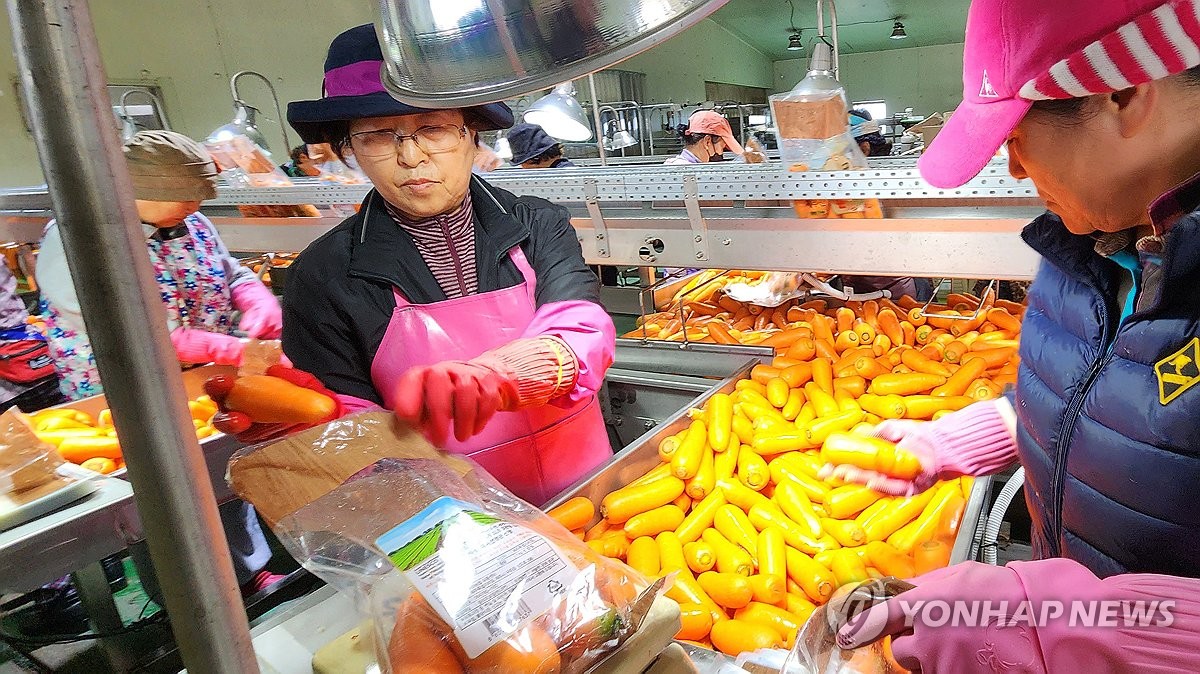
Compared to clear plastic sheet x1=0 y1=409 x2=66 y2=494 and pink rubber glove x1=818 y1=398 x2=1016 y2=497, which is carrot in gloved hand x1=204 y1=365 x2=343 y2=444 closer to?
pink rubber glove x1=818 y1=398 x2=1016 y2=497

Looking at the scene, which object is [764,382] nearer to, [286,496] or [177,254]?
[286,496]

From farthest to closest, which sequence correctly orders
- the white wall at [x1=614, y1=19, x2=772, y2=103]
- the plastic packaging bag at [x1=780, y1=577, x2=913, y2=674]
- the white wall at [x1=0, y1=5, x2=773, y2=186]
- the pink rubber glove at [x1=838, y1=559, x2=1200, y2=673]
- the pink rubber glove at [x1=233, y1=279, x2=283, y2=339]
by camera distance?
the white wall at [x1=614, y1=19, x2=772, y2=103], the white wall at [x1=0, y1=5, x2=773, y2=186], the pink rubber glove at [x1=233, y1=279, x2=283, y2=339], the plastic packaging bag at [x1=780, y1=577, x2=913, y2=674], the pink rubber glove at [x1=838, y1=559, x2=1200, y2=673]

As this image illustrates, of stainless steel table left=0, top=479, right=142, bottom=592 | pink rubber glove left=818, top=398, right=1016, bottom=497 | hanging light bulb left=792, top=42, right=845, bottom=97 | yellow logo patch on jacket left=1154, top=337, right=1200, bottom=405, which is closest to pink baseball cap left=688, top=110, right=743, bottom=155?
hanging light bulb left=792, top=42, right=845, bottom=97

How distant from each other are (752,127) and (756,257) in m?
8.95

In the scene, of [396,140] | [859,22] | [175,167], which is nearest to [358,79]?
[396,140]

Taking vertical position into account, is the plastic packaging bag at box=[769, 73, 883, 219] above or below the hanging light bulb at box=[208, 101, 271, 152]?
below

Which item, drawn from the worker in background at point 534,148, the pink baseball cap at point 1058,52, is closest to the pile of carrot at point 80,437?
the pink baseball cap at point 1058,52

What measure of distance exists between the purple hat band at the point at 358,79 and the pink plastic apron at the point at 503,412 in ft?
1.80

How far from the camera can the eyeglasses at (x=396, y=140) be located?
1831 millimetres

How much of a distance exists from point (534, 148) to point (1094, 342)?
5.65 metres

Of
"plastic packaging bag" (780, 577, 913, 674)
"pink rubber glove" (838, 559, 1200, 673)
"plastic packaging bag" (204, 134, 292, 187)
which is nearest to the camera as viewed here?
"pink rubber glove" (838, 559, 1200, 673)

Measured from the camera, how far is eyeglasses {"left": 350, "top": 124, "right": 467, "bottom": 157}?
72.1 inches

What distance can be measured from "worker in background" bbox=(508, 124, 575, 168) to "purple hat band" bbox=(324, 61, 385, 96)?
4500 mm

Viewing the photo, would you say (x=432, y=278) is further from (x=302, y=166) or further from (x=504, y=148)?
(x=504, y=148)
